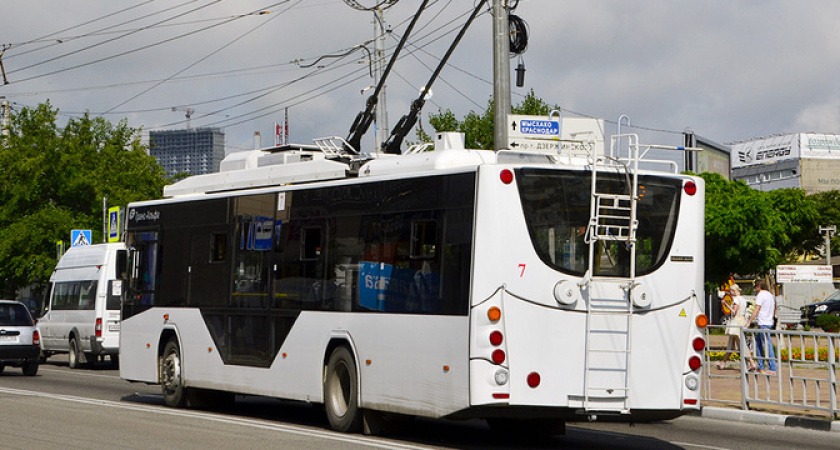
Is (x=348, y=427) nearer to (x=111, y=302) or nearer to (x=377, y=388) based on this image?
(x=377, y=388)

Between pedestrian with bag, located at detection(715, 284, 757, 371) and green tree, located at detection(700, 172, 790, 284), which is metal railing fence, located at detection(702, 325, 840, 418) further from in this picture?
green tree, located at detection(700, 172, 790, 284)

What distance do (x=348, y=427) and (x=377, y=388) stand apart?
85 centimetres

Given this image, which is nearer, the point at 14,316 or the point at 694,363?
the point at 694,363

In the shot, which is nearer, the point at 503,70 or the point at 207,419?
the point at 207,419

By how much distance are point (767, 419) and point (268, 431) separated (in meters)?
6.98

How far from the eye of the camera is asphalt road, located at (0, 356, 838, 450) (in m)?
13.3

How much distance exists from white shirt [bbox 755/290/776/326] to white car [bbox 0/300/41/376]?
591 inches

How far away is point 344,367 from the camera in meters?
14.5

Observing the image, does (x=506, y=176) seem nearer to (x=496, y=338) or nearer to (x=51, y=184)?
(x=496, y=338)

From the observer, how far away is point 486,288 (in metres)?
12.1

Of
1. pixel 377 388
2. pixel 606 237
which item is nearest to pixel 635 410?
pixel 606 237

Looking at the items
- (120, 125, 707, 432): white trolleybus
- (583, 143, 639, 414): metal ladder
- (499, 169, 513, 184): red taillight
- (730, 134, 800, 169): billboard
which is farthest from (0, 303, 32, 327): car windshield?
(730, 134, 800, 169): billboard

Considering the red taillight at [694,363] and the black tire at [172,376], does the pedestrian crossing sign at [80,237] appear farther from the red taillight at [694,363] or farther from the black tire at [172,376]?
the red taillight at [694,363]

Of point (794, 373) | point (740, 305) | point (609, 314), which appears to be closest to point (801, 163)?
point (740, 305)
